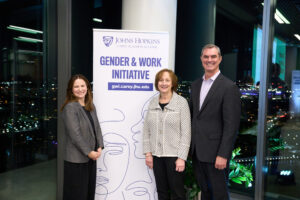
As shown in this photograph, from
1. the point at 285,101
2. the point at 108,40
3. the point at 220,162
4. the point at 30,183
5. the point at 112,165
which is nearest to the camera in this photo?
the point at 220,162

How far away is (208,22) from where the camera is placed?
3.54m

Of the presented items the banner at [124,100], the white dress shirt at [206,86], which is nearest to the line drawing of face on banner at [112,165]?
the banner at [124,100]

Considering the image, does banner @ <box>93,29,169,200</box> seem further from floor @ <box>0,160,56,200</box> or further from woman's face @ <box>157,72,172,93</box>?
floor @ <box>0,160,56,200</box>

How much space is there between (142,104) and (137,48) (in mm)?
527

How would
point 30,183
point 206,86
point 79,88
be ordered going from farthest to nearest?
point 30,183 < point 79,88 < point 206,86

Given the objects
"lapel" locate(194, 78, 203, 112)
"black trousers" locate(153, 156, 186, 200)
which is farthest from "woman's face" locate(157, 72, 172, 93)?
"black trousers" locate(153, 156, 186, 200)

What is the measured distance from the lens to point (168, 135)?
2.24 metres

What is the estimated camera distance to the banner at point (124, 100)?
103 inches

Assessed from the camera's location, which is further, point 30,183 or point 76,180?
point 30,183

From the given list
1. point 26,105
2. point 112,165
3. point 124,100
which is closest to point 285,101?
point 124,100

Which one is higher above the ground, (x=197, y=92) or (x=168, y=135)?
(x=197, y=92)

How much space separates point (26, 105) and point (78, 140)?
92 cm

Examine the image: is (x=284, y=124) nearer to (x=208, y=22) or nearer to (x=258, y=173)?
(x=258, y=173)

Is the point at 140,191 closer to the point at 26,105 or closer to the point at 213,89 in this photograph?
the point at 213,89
